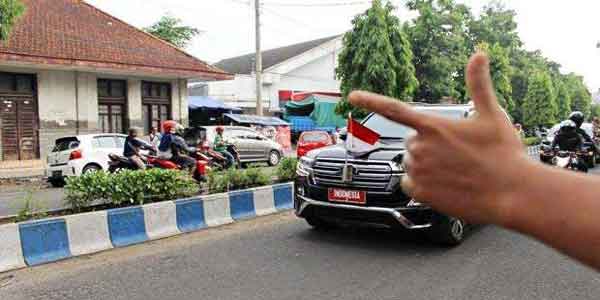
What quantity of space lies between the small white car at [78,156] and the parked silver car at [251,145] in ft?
14.6

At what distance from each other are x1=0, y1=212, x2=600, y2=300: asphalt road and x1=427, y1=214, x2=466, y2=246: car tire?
11 cm

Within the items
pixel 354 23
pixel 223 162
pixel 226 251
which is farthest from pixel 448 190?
pixel 354 23

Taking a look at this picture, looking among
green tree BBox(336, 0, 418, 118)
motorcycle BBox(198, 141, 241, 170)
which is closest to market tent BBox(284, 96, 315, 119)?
green tree BBox(336, 0, 418, 118)

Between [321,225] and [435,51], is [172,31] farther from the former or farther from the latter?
[321,225]

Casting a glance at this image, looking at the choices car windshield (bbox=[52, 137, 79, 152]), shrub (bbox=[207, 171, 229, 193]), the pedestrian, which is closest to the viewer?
the pedestrian

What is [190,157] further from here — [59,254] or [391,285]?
[391,285]

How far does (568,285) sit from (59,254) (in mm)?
4982

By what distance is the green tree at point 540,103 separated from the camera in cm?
3600

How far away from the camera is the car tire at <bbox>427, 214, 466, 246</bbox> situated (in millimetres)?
5066

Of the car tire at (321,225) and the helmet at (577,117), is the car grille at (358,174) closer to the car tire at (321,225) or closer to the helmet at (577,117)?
the car tire at (321,225)

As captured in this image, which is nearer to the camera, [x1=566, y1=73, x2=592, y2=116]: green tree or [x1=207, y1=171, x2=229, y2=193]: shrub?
[x1=207, y1=171, x2=229, y2=193]: shrub

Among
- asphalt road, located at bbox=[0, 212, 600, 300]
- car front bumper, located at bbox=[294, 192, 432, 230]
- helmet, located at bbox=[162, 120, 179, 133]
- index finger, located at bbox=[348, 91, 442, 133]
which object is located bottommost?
asphalt road, located at bbox=[0, 212, 600, 300]

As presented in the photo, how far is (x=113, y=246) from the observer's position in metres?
5.49

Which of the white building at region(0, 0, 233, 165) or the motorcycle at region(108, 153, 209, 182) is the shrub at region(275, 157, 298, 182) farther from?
the white building at region(0, 0, 233, 165)
